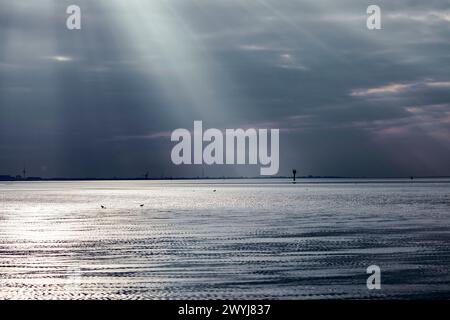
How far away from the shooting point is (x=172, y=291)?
33.8 meters

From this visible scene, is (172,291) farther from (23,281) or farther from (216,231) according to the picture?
(216,231)

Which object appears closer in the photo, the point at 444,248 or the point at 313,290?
the point at 313,290

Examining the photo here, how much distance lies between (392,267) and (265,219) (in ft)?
158

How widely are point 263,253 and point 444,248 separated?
13.3 m

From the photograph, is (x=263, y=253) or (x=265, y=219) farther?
(x=265, y=219)

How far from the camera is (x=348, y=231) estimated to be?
225 feet

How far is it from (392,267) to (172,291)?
583 inches
